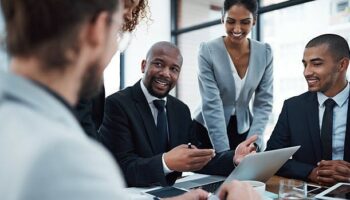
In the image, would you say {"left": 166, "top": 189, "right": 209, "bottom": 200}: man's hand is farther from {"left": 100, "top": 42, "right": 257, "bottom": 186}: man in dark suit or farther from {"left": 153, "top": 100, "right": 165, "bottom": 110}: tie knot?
{"left": 153, "top": 100, "right": 165, "bottom": 110}: tie knot

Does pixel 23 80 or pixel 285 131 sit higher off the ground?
pixel 23 80

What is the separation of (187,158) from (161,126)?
45 centimetres

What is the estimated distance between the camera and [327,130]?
198cm

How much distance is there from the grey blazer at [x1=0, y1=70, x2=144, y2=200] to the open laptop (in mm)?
892

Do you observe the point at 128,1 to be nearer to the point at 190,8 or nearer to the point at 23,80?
the point at 23,80

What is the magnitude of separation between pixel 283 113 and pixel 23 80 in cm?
192

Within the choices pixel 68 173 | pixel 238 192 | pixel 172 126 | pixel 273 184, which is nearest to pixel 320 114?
pixel 273 184

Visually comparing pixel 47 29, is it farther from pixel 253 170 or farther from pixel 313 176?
pixel 313 176

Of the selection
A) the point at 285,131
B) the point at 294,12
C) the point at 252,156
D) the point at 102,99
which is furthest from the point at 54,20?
the point at 294,12

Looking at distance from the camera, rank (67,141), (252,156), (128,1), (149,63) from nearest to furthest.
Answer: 1. (67,141)
2. (252,156)
3. (128,1)
4. (149,63)

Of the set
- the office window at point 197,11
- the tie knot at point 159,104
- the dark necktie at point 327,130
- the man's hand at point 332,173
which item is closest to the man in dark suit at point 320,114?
the dark necktie at point 327,130

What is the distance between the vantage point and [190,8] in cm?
519

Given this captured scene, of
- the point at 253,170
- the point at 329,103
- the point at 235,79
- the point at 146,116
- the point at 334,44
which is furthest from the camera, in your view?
the point at 235,79

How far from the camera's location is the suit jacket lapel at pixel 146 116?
1.87 m
